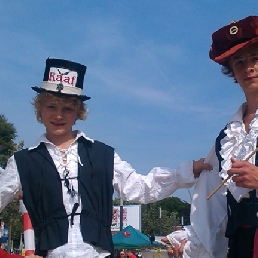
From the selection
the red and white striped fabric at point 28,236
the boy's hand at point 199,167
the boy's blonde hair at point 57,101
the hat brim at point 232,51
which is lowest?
the red and white striped fabric at point 28,236

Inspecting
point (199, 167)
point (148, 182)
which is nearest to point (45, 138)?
point (148, 182)

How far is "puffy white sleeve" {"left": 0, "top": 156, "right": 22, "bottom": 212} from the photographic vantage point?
2877mm

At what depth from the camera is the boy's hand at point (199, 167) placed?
10.0 feet

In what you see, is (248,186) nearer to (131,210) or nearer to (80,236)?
(80,236)

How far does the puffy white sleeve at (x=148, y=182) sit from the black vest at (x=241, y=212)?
38 cm

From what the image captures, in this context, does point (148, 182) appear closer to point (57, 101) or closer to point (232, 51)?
point (57, 101)

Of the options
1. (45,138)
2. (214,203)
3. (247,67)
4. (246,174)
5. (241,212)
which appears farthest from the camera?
(45,138)

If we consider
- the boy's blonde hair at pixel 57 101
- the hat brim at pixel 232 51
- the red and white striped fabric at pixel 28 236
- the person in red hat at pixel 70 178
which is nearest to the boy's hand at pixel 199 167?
the person in red hat at pixel 70 178

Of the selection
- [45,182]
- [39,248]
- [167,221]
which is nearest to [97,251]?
[39,248]

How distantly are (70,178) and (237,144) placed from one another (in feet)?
3.36

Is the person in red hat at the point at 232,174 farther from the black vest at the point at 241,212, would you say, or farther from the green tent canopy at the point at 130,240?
the green tent canopy at the point at 130,240

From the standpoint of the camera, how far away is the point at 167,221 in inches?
1735

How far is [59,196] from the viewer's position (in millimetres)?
2842

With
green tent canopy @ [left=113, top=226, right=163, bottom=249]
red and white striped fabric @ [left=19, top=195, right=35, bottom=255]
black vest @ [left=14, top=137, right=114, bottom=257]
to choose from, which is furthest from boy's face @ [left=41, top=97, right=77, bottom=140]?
green tent canopy @ [left=113, top=226, right=163, bottom=249]
